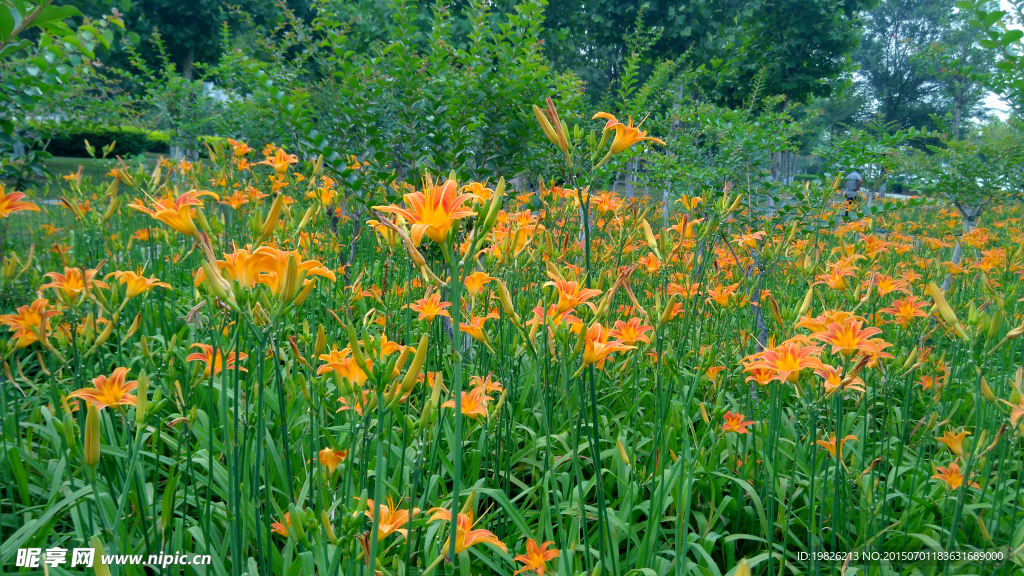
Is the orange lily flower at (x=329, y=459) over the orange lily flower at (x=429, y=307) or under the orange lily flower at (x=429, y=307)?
under

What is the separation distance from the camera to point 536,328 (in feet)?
4.64

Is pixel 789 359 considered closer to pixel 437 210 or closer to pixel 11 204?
pixel 437 210

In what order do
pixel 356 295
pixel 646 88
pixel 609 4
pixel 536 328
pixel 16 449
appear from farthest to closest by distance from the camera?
pixel 609 4, pixel 646 88, pixel 356 295, pixel 16 449, pixel 536 328

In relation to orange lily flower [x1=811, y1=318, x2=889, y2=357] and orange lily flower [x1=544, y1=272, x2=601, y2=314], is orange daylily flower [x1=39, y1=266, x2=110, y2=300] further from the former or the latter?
orange lily flower [x1=811, y1=318, x2=889, y2=357]

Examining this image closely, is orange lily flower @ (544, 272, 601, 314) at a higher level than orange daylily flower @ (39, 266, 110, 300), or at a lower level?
higher

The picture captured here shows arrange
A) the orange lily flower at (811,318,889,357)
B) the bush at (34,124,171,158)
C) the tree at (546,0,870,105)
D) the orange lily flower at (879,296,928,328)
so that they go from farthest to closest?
the bush at (34,124,171,158)
the tree at (546,0,870,105)
the orange lily flower at (879,296,928,328)
the orange lily flower at (811,318,889,357)

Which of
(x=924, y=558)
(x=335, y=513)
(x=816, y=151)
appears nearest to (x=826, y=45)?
(x=816, y=151)

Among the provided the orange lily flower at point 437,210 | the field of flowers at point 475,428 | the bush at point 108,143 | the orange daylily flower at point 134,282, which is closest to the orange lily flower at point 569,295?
the field of flowers at point 475,428

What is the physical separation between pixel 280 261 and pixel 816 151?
3.90 meters

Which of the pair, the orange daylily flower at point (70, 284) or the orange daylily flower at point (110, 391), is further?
the orange daylily flower at point (70, 284)

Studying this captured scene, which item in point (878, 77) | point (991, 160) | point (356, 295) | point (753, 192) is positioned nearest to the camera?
point (356, 295)

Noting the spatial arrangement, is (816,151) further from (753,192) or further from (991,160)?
(991,160)

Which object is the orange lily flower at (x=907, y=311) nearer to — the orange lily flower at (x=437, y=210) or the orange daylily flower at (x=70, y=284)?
the orange lily flower at (x=437, y=210)

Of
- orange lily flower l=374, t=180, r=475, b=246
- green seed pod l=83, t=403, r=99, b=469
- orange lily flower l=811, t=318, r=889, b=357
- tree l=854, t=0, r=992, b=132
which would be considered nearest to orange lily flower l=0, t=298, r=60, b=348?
green seed pod l=83, t=403, r=99, b=469
